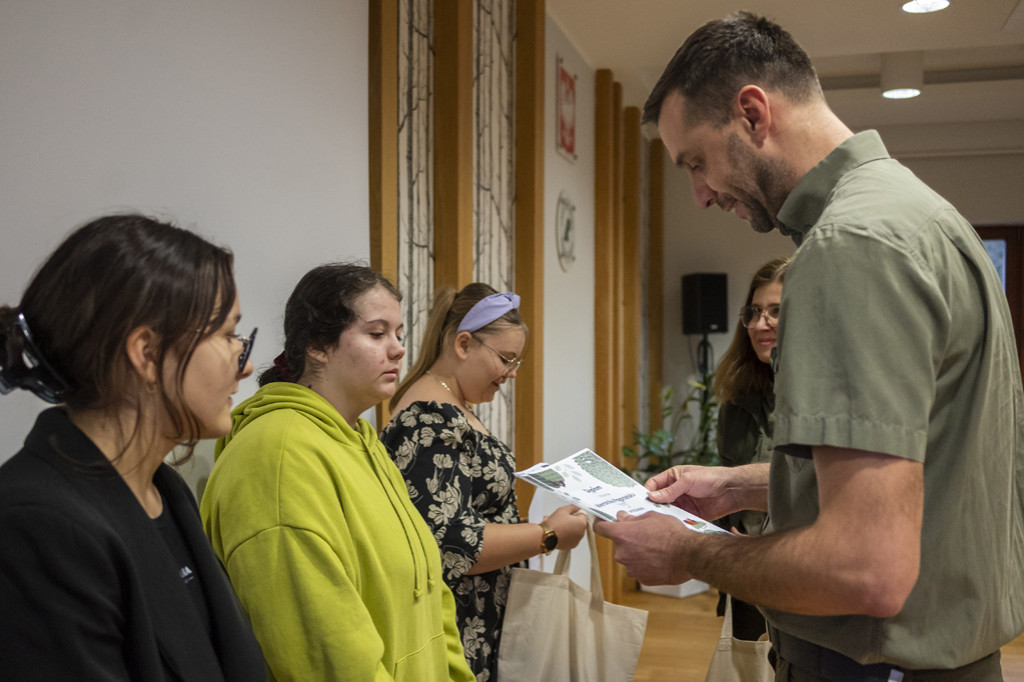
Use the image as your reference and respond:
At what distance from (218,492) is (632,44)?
4418 mm

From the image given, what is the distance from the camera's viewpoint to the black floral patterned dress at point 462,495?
2.18 meters

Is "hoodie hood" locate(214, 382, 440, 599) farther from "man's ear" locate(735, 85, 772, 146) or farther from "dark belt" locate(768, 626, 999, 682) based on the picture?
"man's ear" locate(735, 85, 772, 146)

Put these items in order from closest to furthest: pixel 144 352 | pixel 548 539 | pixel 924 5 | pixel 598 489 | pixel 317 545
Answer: pixel 144 352
pixel 317 545
pixel 598 489
pixel 548 539
pixel 924 5

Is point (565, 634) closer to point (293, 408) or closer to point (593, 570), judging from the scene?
point (593, 570)

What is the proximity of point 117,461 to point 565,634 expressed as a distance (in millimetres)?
1474

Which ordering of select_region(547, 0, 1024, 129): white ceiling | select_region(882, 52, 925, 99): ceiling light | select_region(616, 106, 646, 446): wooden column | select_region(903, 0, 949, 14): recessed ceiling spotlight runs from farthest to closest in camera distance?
1. select_region(616, 106, 646, 446): wooden column
2. select_region(882, 52, 925, 99): ceiling light
3. select_region(547, 0, 1024, 129): white ceiling
4. select_region(903, 0, 949, 14): recessed ceiling spotlight

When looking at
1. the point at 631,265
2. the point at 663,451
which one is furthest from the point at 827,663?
the point at 631,265

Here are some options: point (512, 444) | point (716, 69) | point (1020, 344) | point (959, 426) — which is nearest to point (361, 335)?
point (716, 69)

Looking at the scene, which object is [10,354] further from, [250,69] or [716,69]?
[250,69]

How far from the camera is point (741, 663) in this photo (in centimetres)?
212

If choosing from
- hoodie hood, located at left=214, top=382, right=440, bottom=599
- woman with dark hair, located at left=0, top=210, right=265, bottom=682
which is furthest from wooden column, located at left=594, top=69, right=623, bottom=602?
woman with dark hair, located at left=0, top=210, right=265, bottom=682

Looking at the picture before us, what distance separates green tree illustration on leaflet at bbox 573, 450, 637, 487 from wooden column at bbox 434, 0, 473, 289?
1.35 metres

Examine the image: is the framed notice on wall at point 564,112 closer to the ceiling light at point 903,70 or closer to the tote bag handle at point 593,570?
the ceiling light at point 903,70

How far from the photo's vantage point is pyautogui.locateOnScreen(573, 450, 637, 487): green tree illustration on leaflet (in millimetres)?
1837
